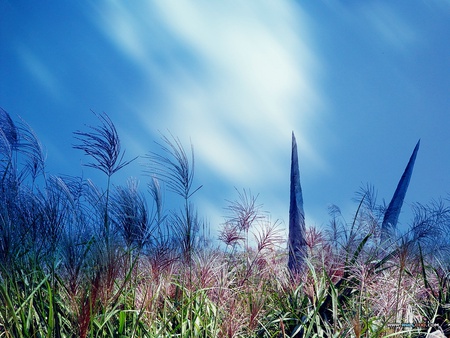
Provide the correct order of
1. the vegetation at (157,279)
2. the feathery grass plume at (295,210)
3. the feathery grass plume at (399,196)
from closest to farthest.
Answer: the vegetation at (157,279), the feathery grass plume at (295,210), the feathery grass plume at (399,196)

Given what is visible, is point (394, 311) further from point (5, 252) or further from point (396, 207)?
point (396, 207)

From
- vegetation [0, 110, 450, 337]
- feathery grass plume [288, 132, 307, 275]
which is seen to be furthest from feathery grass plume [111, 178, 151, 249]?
feathery grass plume [288, 132, 307, 275]

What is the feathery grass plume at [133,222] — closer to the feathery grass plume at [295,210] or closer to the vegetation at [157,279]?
the vegetation at [157,279]

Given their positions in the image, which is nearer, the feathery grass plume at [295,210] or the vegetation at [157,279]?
the vegetation at [157,279]

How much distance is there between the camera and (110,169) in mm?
3031

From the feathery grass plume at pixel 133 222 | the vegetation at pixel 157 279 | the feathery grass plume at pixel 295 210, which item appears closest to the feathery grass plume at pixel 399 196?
the feathery grass plume at pixel 295 210

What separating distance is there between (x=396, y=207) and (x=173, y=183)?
4.86 metres

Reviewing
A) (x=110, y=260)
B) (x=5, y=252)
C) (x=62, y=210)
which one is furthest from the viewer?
(x=62, y=210)

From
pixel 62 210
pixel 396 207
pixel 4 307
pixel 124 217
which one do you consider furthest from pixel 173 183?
pixel 396 207

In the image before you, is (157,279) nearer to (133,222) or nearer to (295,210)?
(133,222)

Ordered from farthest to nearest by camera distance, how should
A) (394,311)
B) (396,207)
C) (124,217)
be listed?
(396,207)
(124,217)
(394,311)

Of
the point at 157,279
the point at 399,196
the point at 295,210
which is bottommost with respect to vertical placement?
A: the point at 157,279

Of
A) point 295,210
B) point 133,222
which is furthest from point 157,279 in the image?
point 295,210

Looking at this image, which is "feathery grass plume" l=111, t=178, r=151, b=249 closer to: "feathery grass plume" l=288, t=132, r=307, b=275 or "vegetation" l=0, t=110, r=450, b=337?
"vegetation" l=0, t=110, r=450, b=337
